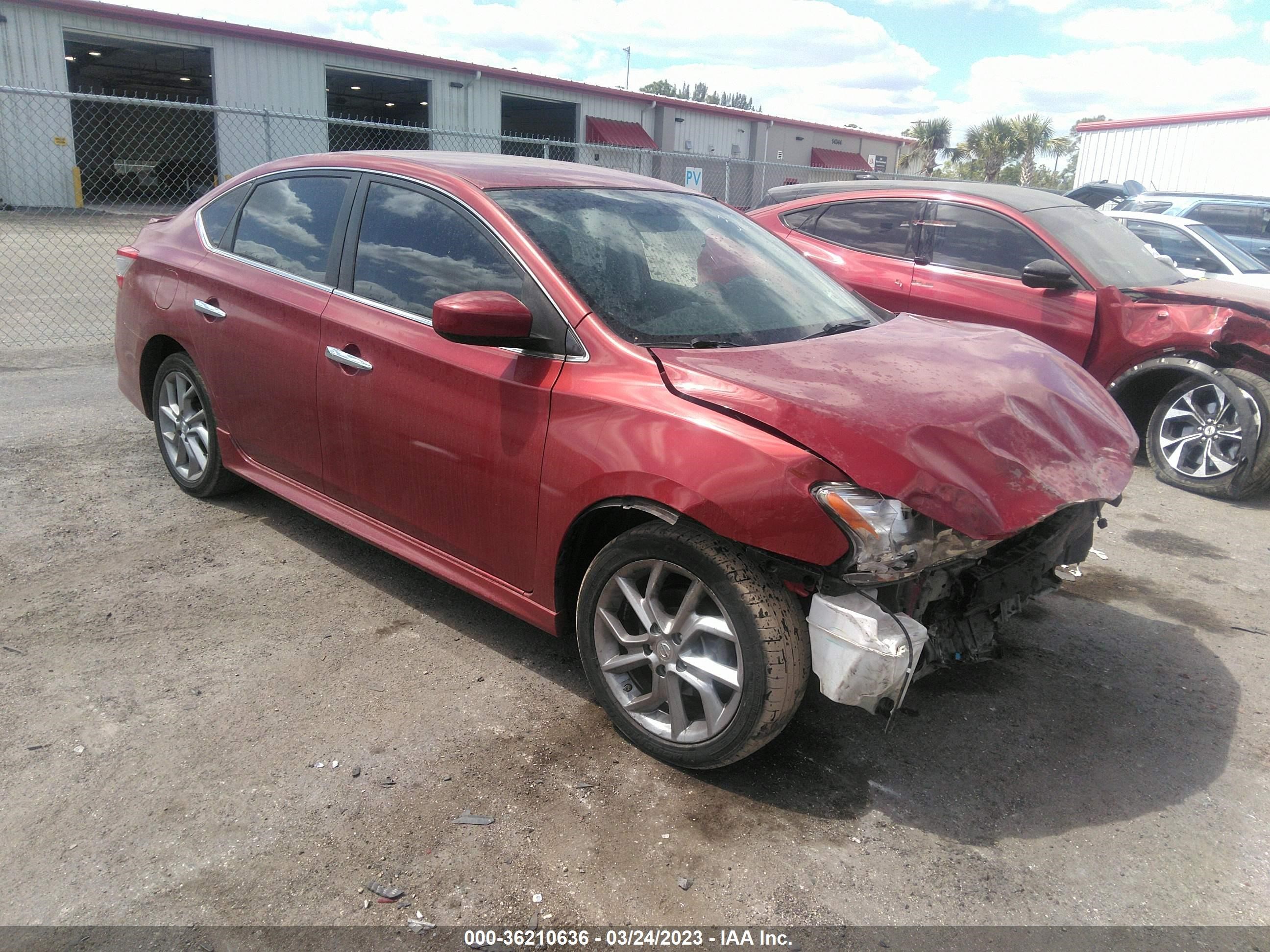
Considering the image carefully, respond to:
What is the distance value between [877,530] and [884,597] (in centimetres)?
Result: 24

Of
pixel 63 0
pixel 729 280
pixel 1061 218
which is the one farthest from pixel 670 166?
pixel 729 280

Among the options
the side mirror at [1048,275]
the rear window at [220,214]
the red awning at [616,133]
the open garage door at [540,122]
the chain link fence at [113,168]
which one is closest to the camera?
the rear window at [220,214]

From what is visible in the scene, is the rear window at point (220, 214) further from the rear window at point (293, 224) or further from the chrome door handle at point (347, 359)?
the chrome door handle at point (347, 359)

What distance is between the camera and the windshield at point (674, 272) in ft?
10.3

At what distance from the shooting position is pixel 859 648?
99.0 inches

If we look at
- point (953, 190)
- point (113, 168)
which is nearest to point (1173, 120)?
point (953, 190)

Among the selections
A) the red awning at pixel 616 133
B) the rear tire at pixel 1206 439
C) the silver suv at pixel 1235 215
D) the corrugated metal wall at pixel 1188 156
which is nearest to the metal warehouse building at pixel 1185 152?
the corrugated metal wall at pixel 1188 156

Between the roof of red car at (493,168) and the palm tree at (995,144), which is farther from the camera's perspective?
the palm tree at (995,144)

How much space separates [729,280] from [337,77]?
28.1m

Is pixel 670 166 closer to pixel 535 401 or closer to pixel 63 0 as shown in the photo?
pixel 63 0

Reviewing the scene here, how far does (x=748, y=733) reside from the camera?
2.67m

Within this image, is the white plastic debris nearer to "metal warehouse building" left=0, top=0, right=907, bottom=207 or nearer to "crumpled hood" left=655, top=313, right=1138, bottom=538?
"crumpled hood" left=655, top=313, right=1138, bottom=538

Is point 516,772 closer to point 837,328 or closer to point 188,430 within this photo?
point 837,328

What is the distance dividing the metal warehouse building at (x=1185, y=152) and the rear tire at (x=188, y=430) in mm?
21462
